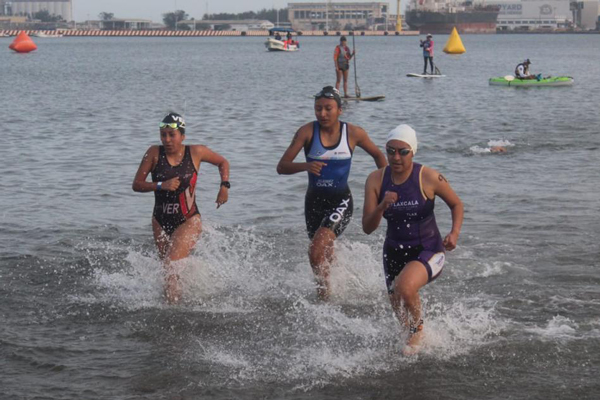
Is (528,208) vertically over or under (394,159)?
under

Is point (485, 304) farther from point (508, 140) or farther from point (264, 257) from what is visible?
point (508, 140)

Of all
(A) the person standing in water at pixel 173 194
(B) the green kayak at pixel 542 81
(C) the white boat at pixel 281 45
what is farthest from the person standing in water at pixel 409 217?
(C) the white boat at pixel 281 45

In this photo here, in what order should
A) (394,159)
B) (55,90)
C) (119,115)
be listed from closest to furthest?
(394,159), (119,115), (55,90)

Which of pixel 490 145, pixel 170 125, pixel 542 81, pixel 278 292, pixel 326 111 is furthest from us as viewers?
pixel 542 81

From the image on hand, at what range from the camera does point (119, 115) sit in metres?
30.3

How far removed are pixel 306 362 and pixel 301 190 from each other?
8.02m

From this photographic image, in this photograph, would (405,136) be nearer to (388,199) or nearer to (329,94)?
(388,199)

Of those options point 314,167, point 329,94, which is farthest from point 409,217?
point 329,94

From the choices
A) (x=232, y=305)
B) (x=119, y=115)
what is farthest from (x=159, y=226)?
(x=119, y=115)

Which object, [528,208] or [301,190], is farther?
[301,190]

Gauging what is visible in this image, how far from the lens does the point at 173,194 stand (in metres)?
8.83

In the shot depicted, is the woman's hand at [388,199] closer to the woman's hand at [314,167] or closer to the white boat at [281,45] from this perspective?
the woman's hand at [314,167]

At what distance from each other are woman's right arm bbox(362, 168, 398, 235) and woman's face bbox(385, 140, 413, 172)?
0.83 ft

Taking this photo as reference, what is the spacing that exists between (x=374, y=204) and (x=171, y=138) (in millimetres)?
2372
